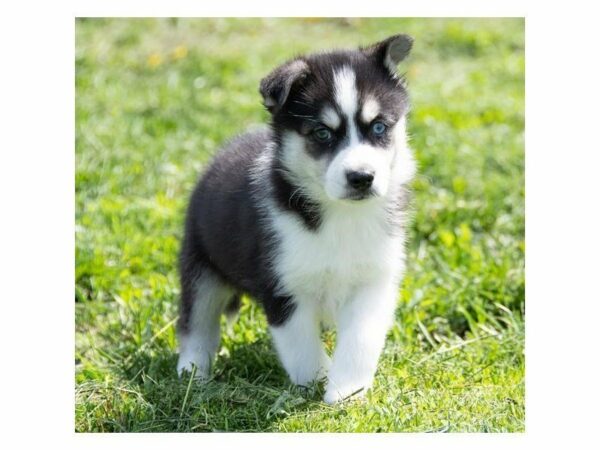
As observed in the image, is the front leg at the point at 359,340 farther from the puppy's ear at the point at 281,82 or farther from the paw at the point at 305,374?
the puppy's ear at the point at 281,82

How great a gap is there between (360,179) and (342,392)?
108 cm

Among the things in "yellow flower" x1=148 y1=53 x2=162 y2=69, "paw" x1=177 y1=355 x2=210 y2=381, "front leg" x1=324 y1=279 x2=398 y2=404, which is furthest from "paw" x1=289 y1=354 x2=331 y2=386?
"yellow flower" x1=148 y1=53 x2=162 y2=69

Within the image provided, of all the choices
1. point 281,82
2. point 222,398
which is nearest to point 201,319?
point 222,398

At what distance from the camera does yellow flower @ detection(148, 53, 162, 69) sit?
9758mm

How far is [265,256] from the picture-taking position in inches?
190

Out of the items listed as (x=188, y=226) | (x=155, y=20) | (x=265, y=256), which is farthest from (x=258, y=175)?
(x=155, y=20)

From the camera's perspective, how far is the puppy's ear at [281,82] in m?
4.51

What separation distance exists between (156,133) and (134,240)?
2022mm

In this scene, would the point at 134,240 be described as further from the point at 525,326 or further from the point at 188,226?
the point at 525,326

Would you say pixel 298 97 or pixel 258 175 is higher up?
pixel 298 97

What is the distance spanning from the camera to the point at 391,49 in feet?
16.0

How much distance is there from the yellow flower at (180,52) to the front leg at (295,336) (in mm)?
5564

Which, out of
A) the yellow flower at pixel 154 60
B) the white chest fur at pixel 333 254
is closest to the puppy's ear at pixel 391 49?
the white chest fur at pixel 333 254

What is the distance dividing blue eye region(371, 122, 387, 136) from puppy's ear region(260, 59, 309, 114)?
1.43 ft
